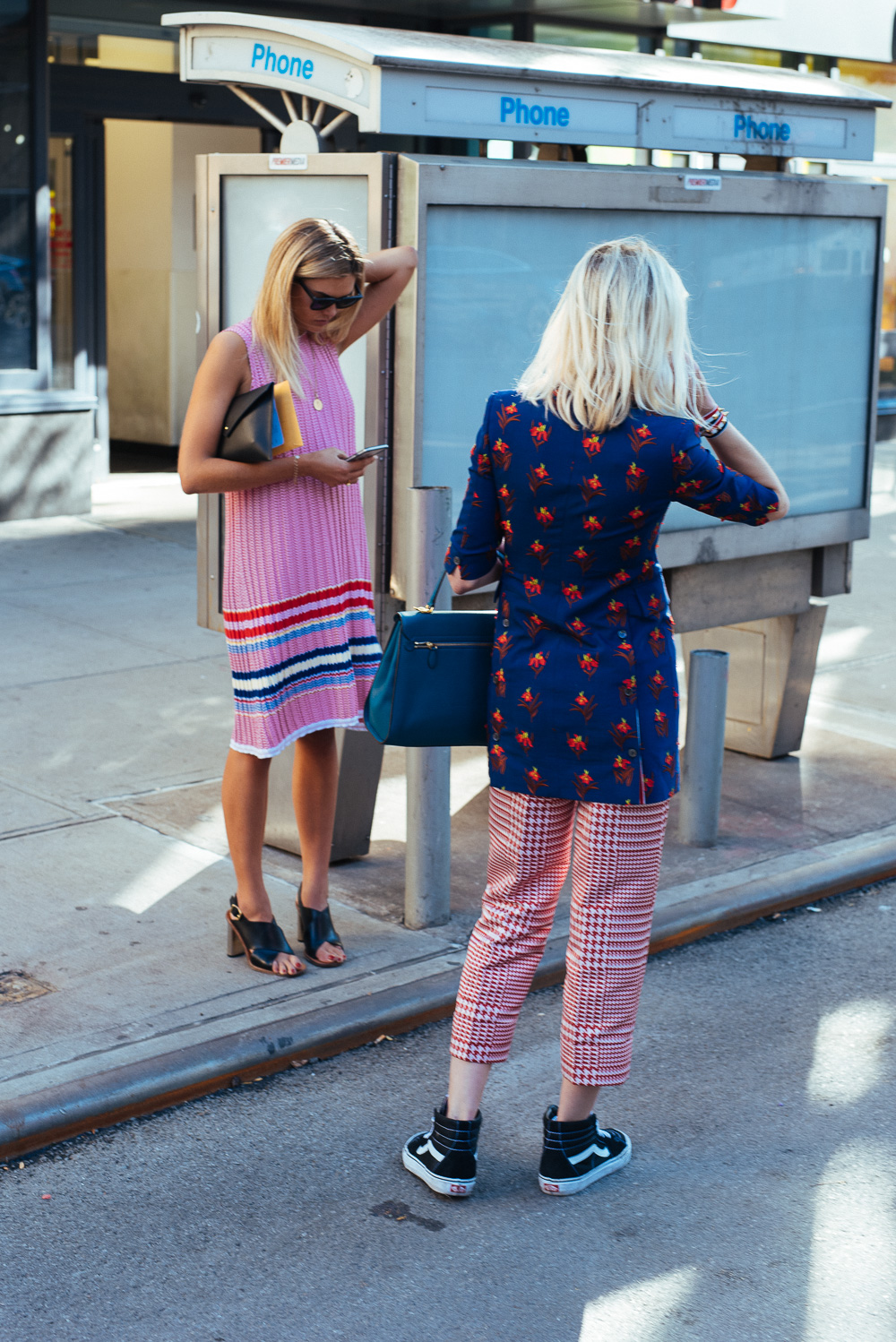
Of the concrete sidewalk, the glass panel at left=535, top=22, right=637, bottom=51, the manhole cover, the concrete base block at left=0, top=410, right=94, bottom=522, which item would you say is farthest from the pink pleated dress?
the glass panel at left=535, top=22, right=637, bottom=51

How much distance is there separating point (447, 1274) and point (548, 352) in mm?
1806

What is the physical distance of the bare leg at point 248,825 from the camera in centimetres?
421

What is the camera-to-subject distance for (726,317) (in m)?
5.58

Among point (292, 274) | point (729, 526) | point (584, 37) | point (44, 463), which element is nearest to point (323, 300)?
point (292, 274)

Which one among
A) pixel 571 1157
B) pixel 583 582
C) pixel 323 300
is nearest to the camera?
pixel 583 582

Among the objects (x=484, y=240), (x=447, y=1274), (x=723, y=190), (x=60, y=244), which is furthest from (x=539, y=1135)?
(x=60, y=244)

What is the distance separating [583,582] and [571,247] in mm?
2190

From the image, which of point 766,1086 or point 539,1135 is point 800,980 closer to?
point 766,1086

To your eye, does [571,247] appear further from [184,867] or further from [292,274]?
[184,867]

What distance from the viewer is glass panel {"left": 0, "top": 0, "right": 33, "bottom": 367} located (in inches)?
411

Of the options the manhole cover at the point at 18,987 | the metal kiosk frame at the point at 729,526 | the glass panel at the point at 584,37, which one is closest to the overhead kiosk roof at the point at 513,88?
the metal kiosk frame at the point at 729,526

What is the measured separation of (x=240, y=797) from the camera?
4215 millimetres

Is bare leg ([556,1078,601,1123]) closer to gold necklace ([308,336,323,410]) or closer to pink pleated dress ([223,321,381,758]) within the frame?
pink pleated dress ([223,321,381,758])

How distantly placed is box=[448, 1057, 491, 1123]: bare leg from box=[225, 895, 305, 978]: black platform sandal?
0.98 m
